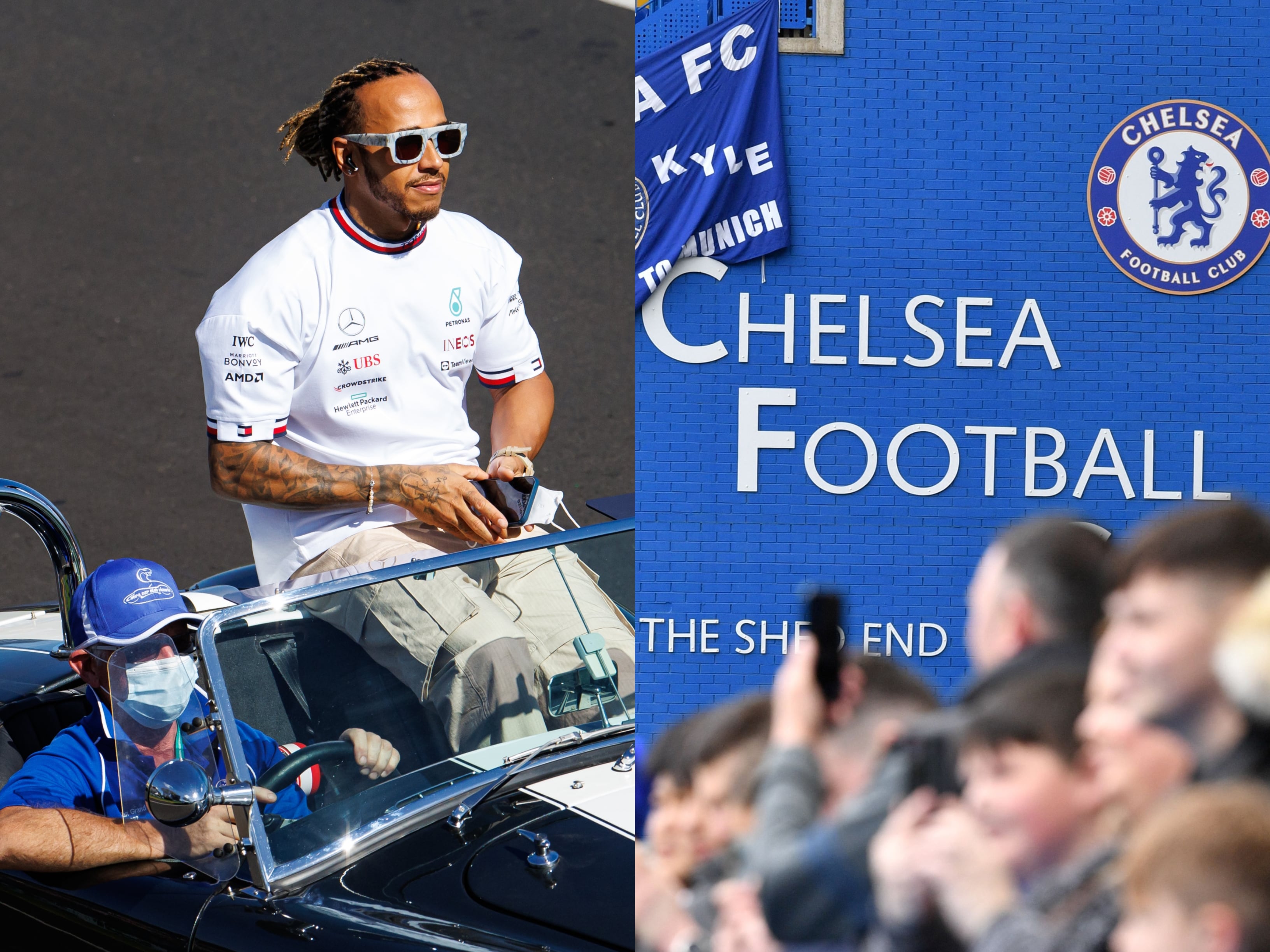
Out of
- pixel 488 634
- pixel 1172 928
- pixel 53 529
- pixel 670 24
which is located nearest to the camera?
pixel 1172 928

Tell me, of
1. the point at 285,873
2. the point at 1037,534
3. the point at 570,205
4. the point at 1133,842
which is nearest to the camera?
the point at 1133,842

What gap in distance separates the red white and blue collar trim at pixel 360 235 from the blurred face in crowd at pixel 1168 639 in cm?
191

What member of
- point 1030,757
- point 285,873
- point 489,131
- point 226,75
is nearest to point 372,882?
point 285,873

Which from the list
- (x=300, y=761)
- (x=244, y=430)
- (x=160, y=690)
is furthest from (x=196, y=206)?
(x=300, y=761)

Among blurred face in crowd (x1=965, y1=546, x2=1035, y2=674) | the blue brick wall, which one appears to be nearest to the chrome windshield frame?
the blue brick wall

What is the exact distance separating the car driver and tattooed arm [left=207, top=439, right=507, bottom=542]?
1.11 feet

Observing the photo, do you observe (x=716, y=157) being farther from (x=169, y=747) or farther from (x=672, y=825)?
A: (x=169, y=747)

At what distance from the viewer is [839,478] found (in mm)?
1214

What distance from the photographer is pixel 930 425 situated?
1218mm

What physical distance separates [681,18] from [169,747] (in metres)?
1.35

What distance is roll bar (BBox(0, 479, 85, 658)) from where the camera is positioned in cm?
281

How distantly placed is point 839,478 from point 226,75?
7.23m

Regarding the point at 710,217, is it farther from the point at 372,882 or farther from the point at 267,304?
the point at 267,304

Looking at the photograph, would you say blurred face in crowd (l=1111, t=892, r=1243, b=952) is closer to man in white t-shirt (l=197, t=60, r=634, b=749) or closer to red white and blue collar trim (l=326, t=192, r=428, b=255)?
man in white t-shirt (l=197, t=60, r=634, b=749)
